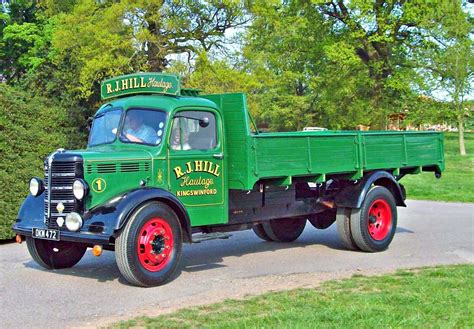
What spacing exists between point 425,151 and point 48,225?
687 centimetres

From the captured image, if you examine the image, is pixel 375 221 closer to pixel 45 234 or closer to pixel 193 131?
pixel 193 131

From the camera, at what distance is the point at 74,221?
7.73 m

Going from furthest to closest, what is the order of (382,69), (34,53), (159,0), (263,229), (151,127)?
1. (382,69)
2. (34,53)
3. (159,0)
4. (263,229)
5. (151,127)

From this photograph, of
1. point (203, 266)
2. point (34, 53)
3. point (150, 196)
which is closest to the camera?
point (150, 196)

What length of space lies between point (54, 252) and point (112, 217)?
1.85 metres

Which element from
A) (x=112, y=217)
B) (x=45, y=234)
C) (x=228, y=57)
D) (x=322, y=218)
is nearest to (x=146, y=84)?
(x=112, y=217)

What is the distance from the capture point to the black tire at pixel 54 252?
8828 millimetres

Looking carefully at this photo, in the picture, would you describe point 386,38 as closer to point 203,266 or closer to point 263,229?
point 263,229

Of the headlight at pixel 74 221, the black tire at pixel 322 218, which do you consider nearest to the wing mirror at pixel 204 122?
the headlight at pixel 74 221

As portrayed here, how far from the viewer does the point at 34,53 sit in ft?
97.0

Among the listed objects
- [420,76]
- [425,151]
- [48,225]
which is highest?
[420,76]

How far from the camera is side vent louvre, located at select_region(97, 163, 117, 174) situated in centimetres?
790

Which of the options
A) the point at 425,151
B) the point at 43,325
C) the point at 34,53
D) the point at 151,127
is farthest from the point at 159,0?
the point at 43,325

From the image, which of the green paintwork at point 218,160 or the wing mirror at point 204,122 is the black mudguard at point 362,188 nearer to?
the green paintwork at point 218,160
